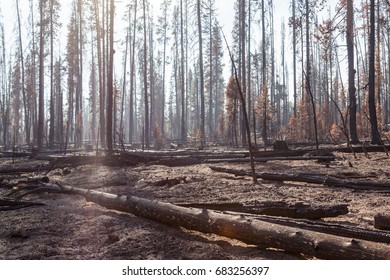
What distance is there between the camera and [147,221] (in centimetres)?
440

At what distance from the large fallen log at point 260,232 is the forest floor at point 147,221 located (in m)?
0.10

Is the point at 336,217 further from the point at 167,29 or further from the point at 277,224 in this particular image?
the point at 167,29

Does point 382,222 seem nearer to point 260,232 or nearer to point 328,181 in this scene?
point 260,232

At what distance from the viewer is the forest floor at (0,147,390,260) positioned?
129 inches

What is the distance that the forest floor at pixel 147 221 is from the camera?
3275 millimetres

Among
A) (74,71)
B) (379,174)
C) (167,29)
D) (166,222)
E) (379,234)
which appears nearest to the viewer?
(379,234)

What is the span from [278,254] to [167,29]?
36.4 m

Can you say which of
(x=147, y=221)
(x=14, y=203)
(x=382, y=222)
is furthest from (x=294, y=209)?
(x=14, y=203)

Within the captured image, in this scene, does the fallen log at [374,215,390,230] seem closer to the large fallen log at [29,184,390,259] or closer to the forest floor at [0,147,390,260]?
the forest floor at [0,147,390,260]

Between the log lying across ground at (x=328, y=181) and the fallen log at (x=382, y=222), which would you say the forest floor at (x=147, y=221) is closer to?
the log lying across ground at (x=328, y=181)

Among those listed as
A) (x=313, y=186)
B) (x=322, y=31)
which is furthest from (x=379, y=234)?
(x=322, y=31)

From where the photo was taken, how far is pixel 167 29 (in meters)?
36.9

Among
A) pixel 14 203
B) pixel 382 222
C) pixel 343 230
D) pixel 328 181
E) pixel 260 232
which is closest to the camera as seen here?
pixel 343 230

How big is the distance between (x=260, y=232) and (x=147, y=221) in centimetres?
176
